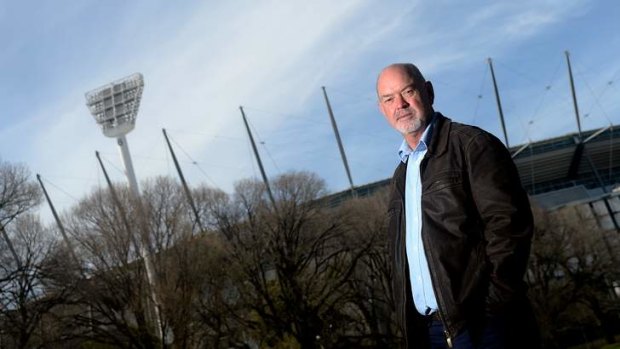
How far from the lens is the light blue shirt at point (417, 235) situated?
3234 mm

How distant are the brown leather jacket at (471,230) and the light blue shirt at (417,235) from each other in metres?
0.07

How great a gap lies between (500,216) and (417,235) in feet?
1.48

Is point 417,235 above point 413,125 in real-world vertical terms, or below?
below

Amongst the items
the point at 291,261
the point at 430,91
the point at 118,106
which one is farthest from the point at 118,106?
the point at 430,91

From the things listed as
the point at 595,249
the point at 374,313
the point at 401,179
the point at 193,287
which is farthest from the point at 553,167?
the point at 401,179

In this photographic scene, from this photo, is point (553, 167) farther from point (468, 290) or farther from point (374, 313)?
point (468, 290)

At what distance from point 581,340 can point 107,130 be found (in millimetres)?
47017

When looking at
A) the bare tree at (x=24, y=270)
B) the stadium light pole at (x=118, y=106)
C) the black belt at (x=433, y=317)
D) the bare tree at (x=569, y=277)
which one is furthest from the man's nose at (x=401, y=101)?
the stadium light pole at (x=118, y=106)

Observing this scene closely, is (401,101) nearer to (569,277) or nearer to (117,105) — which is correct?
(569,277)

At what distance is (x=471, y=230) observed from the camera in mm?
3088

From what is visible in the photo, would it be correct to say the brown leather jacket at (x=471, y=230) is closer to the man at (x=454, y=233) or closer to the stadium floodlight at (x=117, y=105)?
the man at (x=454, y=233)

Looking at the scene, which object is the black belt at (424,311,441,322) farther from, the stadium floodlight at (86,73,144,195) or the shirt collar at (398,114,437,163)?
the stadium floodlight at (86,73,144,195)

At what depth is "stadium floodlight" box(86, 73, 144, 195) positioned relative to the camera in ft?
229

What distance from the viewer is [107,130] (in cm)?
7019
